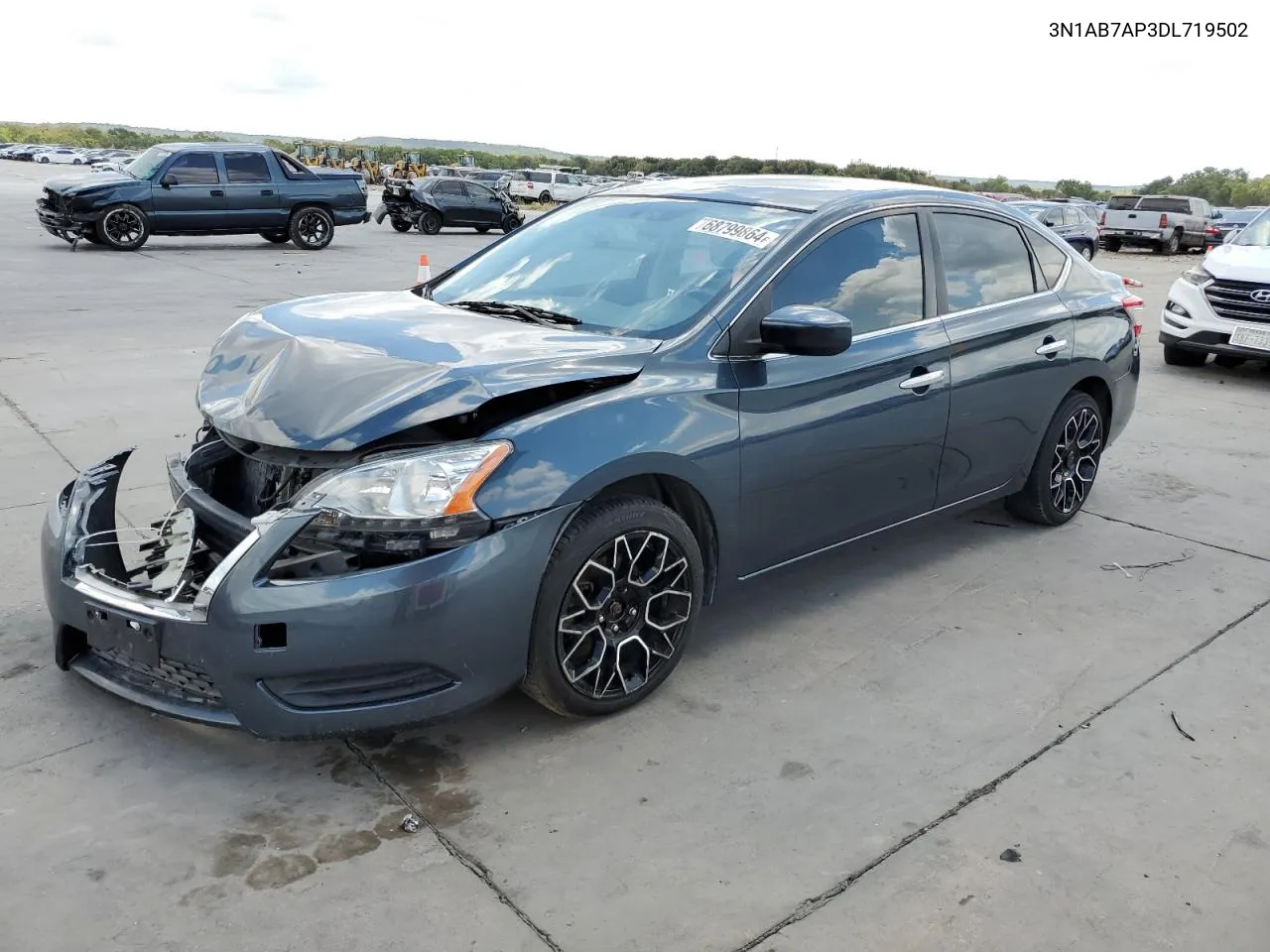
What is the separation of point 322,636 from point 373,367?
2.81ft

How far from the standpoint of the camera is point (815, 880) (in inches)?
107

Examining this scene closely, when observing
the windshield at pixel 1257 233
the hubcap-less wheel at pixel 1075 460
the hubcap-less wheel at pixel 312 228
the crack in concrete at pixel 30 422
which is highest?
the windshield at pixel 1257 233

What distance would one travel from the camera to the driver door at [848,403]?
146 inches

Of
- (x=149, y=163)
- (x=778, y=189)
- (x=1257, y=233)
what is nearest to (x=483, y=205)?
(x=149, y=163)

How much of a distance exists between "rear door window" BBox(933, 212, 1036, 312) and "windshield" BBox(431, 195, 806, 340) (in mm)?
865

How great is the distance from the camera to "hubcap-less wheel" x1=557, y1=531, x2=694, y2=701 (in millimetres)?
3225

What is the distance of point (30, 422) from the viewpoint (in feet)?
21.4

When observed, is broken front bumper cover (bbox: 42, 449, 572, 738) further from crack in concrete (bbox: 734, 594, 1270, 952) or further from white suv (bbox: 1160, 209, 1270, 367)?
white suv (bbox: 1160, 209, 1270, 367)

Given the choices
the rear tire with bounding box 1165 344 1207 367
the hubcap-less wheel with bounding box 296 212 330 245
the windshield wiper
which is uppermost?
the windshield wiper

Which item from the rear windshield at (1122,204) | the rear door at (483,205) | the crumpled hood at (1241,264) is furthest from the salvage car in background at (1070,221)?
the crumpled hood at (1241,264)

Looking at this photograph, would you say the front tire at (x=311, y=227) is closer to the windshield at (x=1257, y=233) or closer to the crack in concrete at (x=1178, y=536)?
the windshield at (x=1257, y=233)

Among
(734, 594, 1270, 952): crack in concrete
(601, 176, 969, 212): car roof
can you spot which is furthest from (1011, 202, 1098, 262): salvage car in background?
(734, 594, 1270, 952): crack in concrete

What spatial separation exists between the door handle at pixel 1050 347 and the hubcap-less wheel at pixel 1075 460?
403 millimetres

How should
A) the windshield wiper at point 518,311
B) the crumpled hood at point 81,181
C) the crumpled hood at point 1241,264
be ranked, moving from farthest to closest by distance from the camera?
the crumpled hood at point 81,181, the crumpled hood at point 1241,264, the windshield wiper at point 518,311
